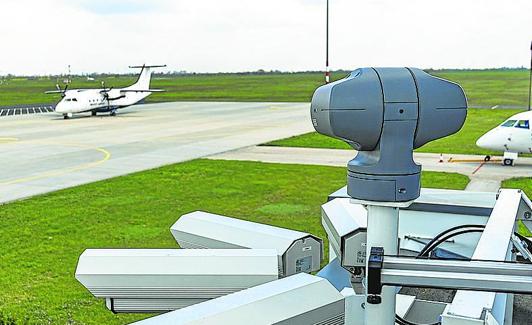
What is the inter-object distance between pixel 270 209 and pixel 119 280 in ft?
33.1

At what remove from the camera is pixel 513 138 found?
1833 cm

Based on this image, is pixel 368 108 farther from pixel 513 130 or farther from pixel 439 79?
pixel 513 130

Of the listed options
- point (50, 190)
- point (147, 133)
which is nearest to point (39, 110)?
point (147, 133)

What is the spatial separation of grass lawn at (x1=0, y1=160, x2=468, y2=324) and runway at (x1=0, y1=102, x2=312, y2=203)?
1.62m

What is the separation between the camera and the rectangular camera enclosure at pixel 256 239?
3060 millimetres

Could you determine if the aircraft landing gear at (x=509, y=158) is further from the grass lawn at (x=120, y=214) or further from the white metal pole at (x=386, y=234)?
A: the white metal pole at (x=386, y=234)

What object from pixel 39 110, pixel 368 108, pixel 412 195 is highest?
pixel 368 108

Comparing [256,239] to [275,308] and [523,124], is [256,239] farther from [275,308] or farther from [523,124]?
[523,124]

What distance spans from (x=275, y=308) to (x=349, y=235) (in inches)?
44.9

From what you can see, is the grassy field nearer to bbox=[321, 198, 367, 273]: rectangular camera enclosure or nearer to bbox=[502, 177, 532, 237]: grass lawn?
bbox=[502, 177, 532, 237]: grass lawn

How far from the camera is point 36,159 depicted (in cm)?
2056

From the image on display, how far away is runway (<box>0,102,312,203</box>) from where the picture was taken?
1733cm

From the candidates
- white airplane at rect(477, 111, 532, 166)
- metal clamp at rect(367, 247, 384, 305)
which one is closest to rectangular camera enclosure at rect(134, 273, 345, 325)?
metal clamp at rect(367, 247, 384, 305)

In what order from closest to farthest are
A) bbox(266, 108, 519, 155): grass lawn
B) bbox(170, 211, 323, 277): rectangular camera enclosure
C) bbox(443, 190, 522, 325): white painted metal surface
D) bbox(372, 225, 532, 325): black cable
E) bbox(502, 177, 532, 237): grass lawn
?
1. bbox(443, 190, 522, 325): white painted metal surface
2. bbox(372, 225, 532, 325): black cable
3. bbox(170, 211, 323, 277): rectangular camera enclosure
4. bbox(502, 177, 532, 237): grass lawn
5. bbox(266, 108, 519, 155): grass lawn
